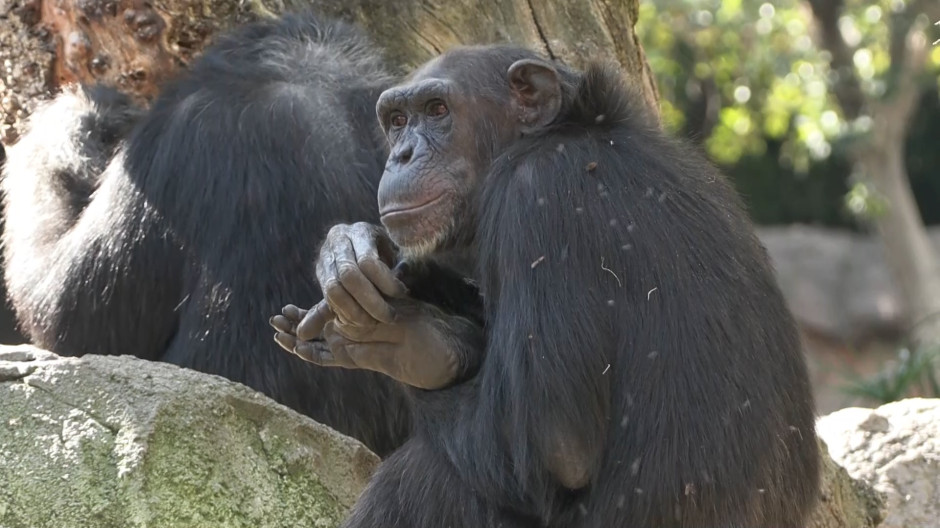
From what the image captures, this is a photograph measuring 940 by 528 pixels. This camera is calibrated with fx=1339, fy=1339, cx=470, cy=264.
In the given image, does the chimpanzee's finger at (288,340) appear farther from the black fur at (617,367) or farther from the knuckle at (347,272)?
the black fur at (617,367)

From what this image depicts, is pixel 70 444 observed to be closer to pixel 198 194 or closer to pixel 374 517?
pixel 374 517

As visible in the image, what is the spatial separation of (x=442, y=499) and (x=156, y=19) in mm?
2725

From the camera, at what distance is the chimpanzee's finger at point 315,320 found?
3.50m

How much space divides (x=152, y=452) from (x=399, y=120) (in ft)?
3.91

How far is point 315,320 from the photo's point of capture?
3.51m

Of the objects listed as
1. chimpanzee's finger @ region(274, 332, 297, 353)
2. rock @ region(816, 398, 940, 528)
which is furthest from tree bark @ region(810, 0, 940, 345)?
chimpanzee's finger @ region(274, 332, 297, 353)

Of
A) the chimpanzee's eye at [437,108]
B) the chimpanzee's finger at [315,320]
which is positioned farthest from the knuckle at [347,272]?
the chimpanzee's eye at [437,108]

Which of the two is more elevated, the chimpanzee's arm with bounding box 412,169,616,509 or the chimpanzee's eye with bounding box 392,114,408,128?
the chimpanzee's eye with bounding box 392,114,408,128

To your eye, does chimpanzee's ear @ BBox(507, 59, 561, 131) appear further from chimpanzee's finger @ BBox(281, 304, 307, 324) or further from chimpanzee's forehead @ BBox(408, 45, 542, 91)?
chimpanzee's finger @ BBox(281, 304, 307, 324)

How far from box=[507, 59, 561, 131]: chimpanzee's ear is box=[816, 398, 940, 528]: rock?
2003 millimetres

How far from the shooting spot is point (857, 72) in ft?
43.1

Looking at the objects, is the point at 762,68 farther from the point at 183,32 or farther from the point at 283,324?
the point at 283,324

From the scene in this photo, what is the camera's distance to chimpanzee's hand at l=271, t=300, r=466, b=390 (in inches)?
138

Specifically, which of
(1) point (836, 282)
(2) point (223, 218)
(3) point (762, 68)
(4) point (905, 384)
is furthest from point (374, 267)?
(1) point (836, 282)
